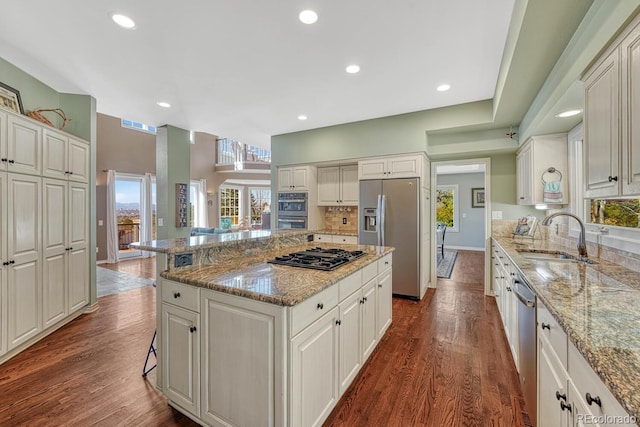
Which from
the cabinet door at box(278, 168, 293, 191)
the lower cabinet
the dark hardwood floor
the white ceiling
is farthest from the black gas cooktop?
the cabinet door at box(278, 168, 293, 191)

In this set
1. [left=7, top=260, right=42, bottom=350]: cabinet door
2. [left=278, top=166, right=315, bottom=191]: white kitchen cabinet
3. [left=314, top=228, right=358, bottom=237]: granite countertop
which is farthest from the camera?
[left=278, top=166, right=315, bottom=191]: white kitchen cabinet

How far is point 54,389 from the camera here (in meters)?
2.04

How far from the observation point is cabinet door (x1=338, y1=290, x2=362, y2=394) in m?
1.84

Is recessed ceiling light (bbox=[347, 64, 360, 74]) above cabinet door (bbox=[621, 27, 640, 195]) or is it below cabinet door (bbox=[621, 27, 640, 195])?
above

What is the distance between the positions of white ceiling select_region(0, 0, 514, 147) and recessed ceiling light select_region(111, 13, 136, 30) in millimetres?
44

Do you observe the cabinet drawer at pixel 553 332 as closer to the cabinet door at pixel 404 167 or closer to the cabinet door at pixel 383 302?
the cabinet door at pixel 383 302

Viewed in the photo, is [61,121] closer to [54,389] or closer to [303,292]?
[54,389]

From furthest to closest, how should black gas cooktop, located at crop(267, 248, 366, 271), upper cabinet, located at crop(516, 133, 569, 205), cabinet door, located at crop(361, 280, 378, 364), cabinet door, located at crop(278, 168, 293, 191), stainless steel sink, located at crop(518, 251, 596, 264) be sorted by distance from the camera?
cabinet door, located at crop(278, 168, 293, 191), upper cabinet, located at crop(516, 133, 569, 205), stainless steel sink, located at crop(518, 251, 596, 264), cabinet door, located at crop(361, 280, 378, 364), black gas cooktop, located at crop(267, 248, 366, 271)

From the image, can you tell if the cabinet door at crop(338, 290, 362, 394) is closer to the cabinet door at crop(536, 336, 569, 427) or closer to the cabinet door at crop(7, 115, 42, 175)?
the cabinet door at crop(536, 336, 569, 427)

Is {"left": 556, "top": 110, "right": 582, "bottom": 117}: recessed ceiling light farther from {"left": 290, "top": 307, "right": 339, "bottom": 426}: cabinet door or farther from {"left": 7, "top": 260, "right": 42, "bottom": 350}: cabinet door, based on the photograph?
{"left": 7, "top": 260, "right": 42, "bottom": 350}: cabinet door

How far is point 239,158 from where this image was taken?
973 cm

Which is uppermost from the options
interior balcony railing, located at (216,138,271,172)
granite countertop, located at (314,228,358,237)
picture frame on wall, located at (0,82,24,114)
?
interior balcony railing, located at (216,138,271,172)

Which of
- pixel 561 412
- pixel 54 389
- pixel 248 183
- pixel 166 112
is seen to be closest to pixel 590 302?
pixel 561 412

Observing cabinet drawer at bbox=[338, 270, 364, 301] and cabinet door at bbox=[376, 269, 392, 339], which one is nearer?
cabinet drawer at bbox=[338, 270, 364, 301]
